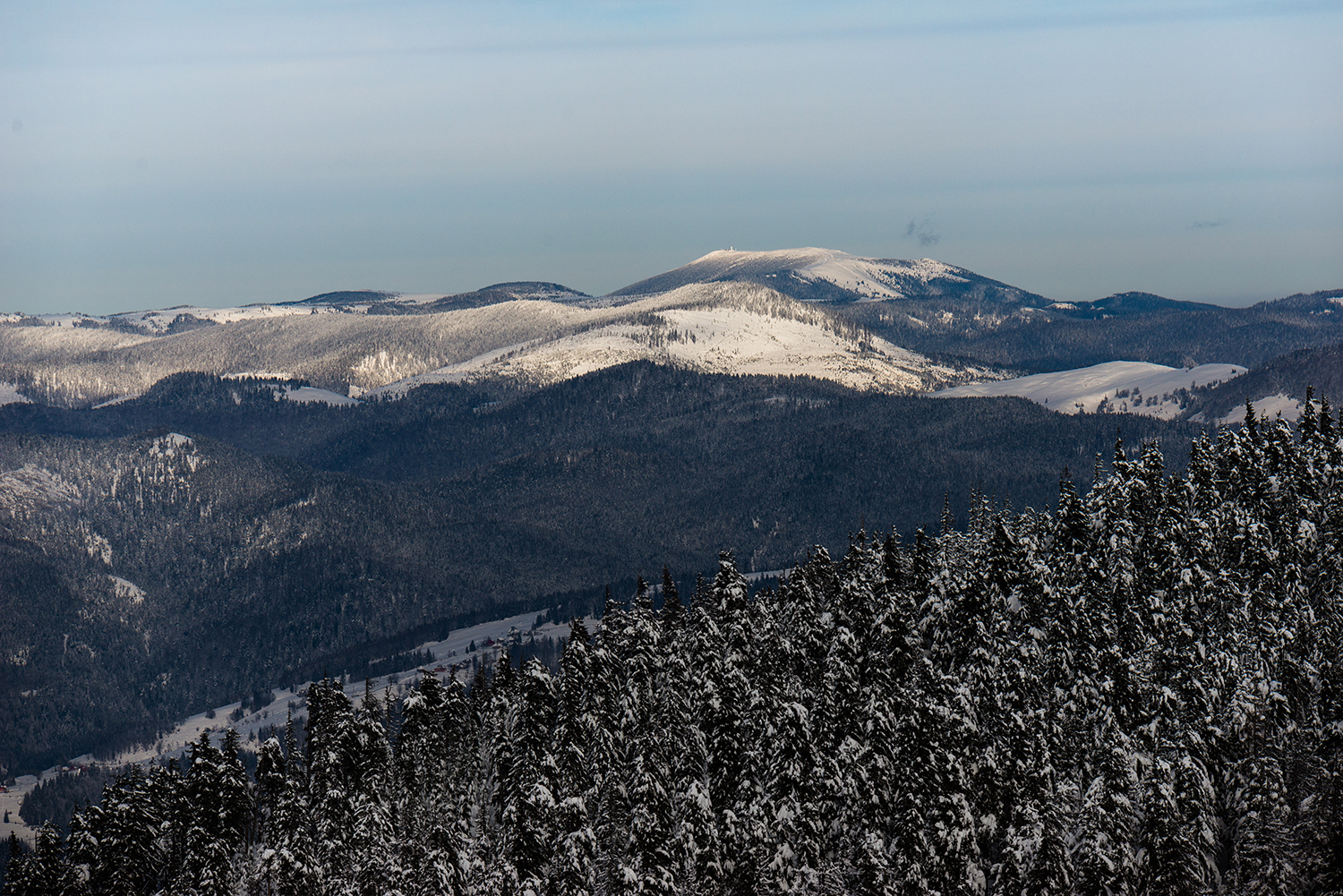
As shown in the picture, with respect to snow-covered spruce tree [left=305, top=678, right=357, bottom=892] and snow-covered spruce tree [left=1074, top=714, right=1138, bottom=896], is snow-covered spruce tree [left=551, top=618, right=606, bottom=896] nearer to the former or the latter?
snow-covered spruce tree [left=305, top=678, right=357, bottom=892]

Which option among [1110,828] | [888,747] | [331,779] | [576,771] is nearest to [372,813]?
[331,779]

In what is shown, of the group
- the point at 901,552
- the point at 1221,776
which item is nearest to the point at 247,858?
the point at 901,552

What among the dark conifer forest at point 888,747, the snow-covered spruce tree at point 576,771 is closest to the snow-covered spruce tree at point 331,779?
the dark conifer forest at point 888,747

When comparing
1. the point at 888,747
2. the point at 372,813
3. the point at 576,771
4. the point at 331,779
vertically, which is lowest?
the point at 372,813

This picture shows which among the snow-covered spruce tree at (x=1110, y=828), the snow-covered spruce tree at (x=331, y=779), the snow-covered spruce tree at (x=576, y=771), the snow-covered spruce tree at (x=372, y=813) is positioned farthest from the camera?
the snow-covered spruce tree at (x=331, y=779)

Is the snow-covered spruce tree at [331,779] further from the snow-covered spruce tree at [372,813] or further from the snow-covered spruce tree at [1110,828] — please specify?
the snow-covered spruce tree at [1110,828]

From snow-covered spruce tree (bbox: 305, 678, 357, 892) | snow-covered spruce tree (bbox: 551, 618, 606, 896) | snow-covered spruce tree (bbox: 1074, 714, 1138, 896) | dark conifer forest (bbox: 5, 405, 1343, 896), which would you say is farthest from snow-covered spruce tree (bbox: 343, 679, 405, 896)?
snow-covered spruce tree (bbox: 1074, 714, 1138, 896)

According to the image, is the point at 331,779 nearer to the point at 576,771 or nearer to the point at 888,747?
the point at 576,771

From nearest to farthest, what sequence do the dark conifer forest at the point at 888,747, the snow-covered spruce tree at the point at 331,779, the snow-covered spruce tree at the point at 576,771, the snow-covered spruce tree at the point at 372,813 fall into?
1. the dark conifer forest at the point at 888,747
2. the snow-covered spruce tree at the point at 576,771
3. the snow-covered spruce tree at the point at 372,813
4. the snow-covered spruce tree at the point at 331,779
